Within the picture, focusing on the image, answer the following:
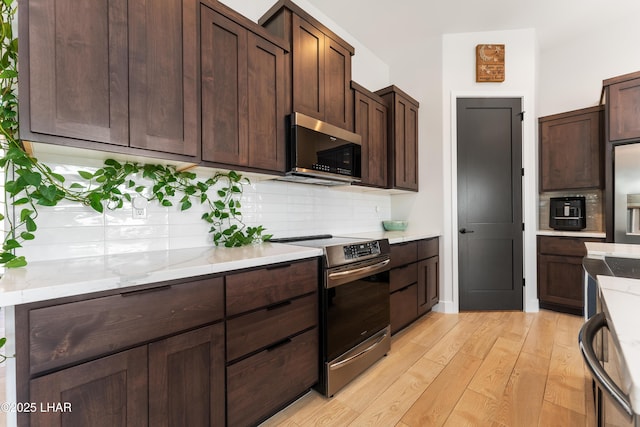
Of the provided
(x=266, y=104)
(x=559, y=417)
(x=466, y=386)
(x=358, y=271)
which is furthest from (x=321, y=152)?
(x=559, y=417)

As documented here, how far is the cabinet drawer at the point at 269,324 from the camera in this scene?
132cm

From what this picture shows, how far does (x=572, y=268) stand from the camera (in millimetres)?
3002

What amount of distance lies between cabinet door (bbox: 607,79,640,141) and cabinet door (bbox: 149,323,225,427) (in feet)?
13.0

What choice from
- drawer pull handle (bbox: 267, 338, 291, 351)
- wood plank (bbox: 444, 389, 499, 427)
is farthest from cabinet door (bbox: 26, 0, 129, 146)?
wood plank (bbox: 444, 389, 499, 427)

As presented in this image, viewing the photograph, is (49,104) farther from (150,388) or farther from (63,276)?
(150,388)

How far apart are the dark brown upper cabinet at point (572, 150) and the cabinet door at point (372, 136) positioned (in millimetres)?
2077

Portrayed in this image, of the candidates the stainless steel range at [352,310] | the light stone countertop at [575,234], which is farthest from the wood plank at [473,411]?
the light stone countertop at [575,234]

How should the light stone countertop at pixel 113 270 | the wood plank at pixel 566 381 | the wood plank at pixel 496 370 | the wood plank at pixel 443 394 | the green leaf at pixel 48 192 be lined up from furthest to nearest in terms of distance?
the wood plank at pixel 496 370, the wood plank at pixel 566 381, the wood plank at pixel 443 394, the green leaf at pixel 48 192, the light stone countertop at pixel 113 270

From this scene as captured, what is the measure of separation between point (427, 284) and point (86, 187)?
2.91 meters

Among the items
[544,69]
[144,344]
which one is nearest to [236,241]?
[144,344]

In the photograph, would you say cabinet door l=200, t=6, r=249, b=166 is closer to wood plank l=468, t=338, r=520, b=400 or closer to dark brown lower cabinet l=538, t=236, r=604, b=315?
wood plank l=468, t=338, r=520, b=400

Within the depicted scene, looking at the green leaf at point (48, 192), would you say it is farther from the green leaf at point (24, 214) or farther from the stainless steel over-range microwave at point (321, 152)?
the stainless steel over-range microwave at point (321, 152)

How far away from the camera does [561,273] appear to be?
3070 mm

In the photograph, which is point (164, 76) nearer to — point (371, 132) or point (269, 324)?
point (269, 324)
